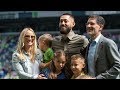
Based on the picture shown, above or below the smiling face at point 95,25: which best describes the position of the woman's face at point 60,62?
below

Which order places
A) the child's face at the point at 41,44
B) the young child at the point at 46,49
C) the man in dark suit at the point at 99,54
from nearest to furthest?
the man in dark suit at the point at 99,54 < the young child at the point at 46,49 < the child's face at the point at 41,44

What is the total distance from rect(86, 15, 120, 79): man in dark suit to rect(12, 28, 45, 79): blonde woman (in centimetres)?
39

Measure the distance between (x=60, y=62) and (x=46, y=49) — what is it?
0.88 feet

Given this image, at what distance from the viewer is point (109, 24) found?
667cm

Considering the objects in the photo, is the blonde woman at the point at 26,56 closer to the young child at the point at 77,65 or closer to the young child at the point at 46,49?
the young child at the point at 46,49

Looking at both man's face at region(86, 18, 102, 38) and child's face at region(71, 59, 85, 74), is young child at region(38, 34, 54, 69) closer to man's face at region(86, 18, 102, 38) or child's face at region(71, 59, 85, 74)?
child's face at region(71, 59, 85, 74)

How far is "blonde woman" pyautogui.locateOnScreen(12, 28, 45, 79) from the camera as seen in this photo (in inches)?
98.2

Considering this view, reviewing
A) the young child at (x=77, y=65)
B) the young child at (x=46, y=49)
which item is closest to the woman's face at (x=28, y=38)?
the young child at (x=46, y=49)

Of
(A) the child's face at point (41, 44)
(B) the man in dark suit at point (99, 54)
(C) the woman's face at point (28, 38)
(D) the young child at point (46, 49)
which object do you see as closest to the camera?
(B) the man in dark suit at point (99, 54)

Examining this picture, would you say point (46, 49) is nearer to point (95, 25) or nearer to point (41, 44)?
point (41, 44)

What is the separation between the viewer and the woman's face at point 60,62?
8.25 ft

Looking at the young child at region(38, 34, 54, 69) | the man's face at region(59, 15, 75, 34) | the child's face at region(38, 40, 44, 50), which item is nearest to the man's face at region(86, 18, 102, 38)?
the man's face at region(59, 15, 75, 34)
